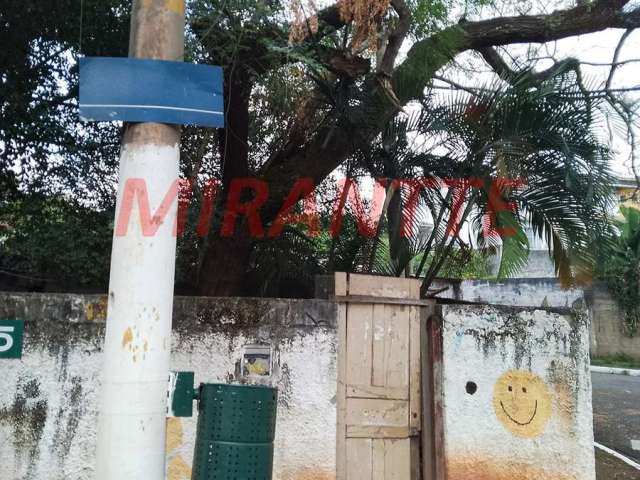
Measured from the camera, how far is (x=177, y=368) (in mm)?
4660

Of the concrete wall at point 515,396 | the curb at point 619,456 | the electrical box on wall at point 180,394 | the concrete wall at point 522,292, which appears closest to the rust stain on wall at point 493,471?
the concrete wall at point 515,396

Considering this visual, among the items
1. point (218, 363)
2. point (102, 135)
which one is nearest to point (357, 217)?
point (102, 135)

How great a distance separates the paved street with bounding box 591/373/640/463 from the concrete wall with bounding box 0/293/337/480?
388 cm

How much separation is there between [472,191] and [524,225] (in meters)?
0.58

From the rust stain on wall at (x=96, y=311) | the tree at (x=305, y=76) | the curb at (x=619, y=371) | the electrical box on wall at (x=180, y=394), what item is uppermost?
the tree at (x=305, y=76)

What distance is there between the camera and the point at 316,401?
15.5ft

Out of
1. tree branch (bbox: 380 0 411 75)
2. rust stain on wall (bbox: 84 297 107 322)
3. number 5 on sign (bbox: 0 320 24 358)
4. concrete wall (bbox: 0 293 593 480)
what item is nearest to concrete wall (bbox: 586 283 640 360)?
tree branch (bbox: 380 0 411 75)

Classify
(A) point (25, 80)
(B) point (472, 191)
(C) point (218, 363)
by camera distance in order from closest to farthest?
(C) point (218, 363)
(B) point (472, 191)
(A) point (25, 80)

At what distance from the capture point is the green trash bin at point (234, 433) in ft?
8.86

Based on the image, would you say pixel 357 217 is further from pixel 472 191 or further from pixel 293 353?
pixel 293 353

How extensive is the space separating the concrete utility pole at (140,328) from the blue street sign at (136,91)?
0.23ft

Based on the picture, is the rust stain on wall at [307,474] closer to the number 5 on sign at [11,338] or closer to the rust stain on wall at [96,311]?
the rust stain on wall at [96,311]

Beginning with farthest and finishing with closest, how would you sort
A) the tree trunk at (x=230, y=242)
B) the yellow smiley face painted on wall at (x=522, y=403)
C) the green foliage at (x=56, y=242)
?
the tree trunk at (x=230, y=242)
the green foliage at (x=56, y=242)
the yellow smiley face painted on wall at (x=522, y=403)

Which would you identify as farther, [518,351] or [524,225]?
[524,225]
